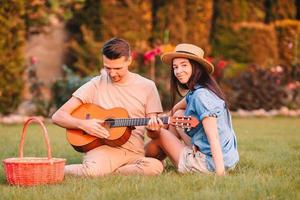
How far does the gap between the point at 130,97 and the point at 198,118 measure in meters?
0.79

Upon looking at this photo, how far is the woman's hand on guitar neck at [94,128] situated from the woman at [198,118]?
46 centimetres

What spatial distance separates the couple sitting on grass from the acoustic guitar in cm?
5

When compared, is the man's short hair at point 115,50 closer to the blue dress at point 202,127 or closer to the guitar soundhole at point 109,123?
the guitar soundhole at point 109,123

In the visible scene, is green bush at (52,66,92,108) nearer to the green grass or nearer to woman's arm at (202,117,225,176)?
the green grass

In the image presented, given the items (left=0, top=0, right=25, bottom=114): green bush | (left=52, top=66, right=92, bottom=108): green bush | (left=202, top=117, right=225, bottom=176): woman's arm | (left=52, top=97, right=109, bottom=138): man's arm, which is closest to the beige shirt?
(left=52, top=97, right=109, bottom=138): man's arm

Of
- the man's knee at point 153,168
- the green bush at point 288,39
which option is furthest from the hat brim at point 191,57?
the green bush at point 288,39

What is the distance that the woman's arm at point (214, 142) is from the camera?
5727 millimetres

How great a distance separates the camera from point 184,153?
616cm

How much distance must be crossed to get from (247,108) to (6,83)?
16.0 feet

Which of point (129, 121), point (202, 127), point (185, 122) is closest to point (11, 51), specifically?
point (129, 121)

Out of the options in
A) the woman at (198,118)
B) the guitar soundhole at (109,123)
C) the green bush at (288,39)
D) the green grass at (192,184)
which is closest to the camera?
the green grass at (192,184)

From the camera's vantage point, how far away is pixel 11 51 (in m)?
12.2

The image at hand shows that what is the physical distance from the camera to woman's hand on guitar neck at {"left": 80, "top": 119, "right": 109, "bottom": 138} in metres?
6.09

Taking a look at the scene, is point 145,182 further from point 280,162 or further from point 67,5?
point 67,5
